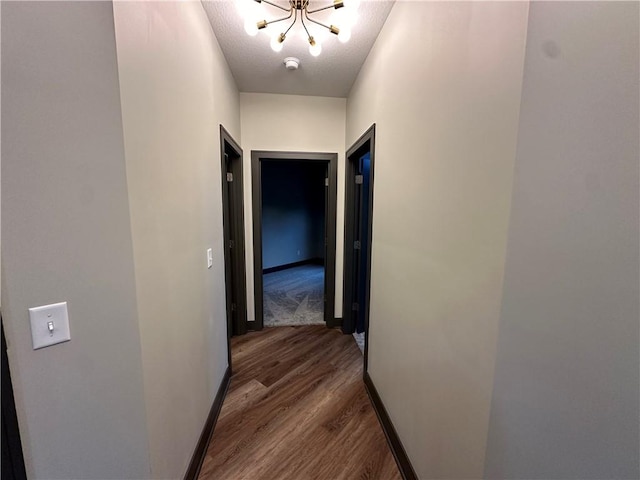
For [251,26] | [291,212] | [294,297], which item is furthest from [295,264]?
[251,26]

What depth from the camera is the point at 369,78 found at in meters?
1.89

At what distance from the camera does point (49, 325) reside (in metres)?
0.69

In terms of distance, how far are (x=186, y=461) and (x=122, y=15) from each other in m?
1.85

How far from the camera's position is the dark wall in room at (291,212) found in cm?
550

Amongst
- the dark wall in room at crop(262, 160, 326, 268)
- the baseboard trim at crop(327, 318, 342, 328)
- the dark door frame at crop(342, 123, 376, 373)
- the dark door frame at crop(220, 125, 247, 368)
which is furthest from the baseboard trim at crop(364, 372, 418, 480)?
the dark wall in room at crop(262, 160, 326, 268)

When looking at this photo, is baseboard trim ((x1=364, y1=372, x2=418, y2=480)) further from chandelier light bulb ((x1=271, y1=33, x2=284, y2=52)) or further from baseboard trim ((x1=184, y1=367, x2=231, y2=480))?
chandelier light bulb ((x1=271, y1=33, x2=284, y2=52))

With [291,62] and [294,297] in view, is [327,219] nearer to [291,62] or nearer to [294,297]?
[291,62]

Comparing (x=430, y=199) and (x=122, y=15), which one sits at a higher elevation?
(x=122, y=15)

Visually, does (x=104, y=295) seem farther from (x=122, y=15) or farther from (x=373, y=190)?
(x=373, y=190)

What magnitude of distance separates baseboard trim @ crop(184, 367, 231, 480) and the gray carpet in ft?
3.88

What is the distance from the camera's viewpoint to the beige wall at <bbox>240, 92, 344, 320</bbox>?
2600mm

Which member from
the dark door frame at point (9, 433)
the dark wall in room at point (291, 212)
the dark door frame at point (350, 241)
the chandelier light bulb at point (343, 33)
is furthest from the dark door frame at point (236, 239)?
the dark wall in room at point (291, 212)

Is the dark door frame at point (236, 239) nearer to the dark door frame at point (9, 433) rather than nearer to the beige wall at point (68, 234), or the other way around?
the beige wall at point (68, 234)

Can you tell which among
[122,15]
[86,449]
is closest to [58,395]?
[86,449]
